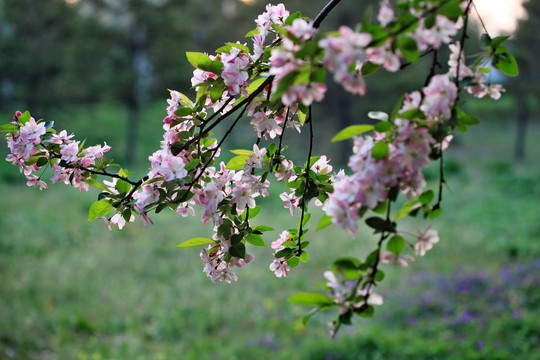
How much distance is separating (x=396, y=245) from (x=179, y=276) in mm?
4521

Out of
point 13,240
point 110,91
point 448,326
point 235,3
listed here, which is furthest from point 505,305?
point 235,3

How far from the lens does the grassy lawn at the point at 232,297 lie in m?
3.34

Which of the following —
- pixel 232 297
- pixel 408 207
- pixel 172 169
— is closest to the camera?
pixel 408 207

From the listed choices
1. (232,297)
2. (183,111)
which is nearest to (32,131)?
(183,111)

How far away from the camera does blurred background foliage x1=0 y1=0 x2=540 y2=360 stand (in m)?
3.39

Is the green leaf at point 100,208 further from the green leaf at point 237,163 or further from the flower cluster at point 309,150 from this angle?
the green leaf at point 237,163

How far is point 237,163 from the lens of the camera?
918mm

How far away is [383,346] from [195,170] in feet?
9.37

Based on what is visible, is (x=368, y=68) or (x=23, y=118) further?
(x=23, y=118)

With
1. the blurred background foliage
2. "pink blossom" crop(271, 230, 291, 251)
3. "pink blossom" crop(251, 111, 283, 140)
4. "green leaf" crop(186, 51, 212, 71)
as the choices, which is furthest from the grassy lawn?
"green leaf" crop(186, 51, 212, 71)

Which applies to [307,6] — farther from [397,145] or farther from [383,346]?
[397,145]

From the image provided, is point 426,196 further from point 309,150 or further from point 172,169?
point 172,169

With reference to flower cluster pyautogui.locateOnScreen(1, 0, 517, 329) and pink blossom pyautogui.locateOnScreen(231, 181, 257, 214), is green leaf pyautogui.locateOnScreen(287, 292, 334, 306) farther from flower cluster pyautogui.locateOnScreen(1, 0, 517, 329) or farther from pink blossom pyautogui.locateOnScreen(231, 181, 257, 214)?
pink blossom pyautogui.locateOnScreen(231, 181, 257, 214)

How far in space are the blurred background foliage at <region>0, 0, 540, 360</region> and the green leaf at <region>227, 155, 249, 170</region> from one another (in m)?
1.45
